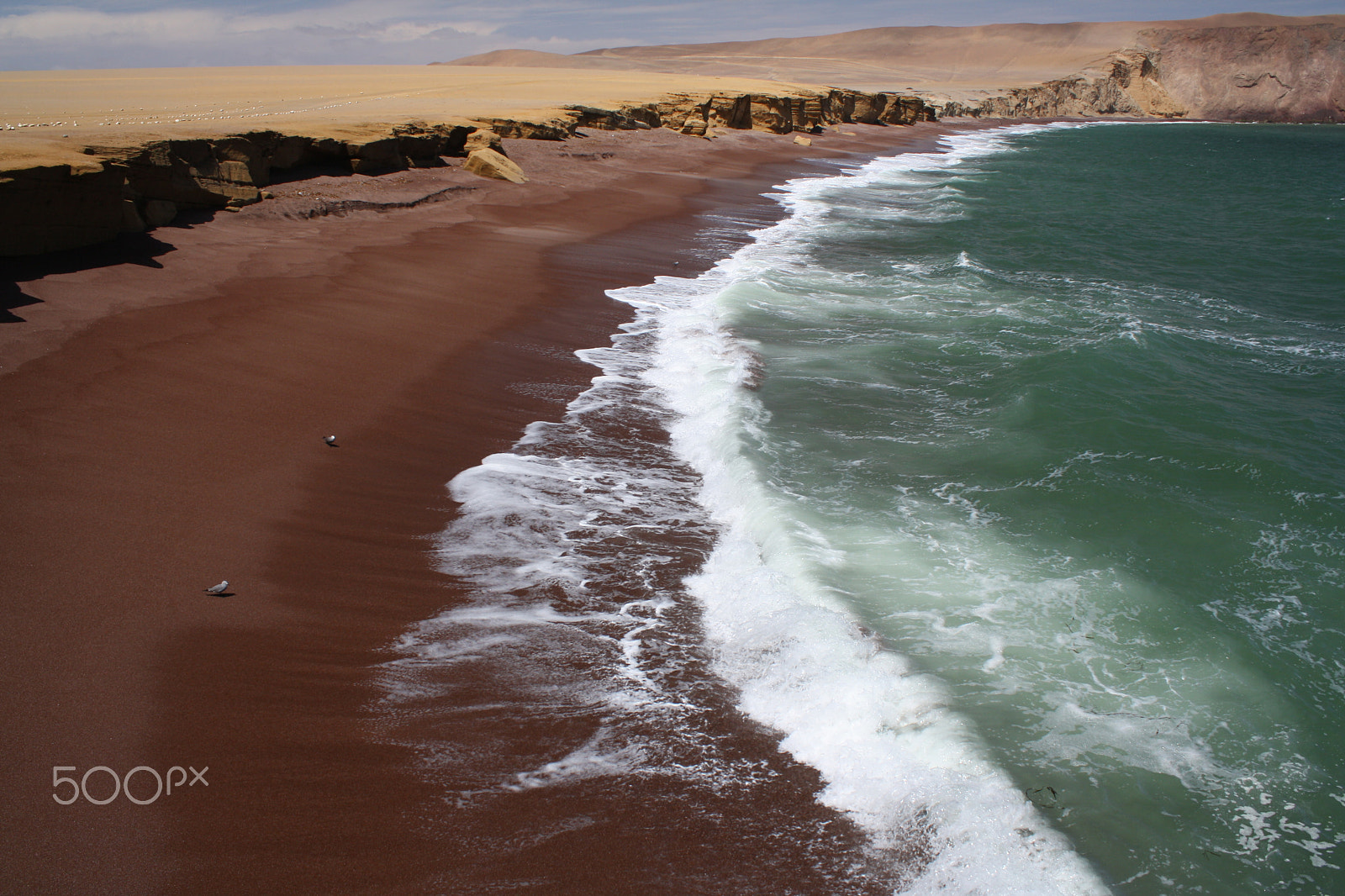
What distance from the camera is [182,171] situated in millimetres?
12453

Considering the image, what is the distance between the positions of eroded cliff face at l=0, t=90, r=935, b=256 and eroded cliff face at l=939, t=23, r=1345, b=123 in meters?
95.5

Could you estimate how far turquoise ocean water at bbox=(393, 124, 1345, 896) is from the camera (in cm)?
435

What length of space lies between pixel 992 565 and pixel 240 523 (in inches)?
236

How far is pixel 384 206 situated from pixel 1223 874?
16074 mm

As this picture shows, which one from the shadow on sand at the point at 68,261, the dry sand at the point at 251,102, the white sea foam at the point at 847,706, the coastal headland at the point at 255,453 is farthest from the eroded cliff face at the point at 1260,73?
the shadow on sand at the point at 68,261

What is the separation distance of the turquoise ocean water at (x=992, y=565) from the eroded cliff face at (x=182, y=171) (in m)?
6.71

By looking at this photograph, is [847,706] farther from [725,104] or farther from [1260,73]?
[1260,73]

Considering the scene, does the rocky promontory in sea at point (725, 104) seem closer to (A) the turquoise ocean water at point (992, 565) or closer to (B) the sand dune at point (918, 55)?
(B) the sand dune at point (918, 55)

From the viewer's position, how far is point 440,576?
5.76 m

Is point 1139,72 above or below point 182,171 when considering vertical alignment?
above

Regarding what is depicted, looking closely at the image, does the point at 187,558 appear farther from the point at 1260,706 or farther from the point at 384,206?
the point at 384,206

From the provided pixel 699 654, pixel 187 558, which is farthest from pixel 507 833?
pixel 187 558

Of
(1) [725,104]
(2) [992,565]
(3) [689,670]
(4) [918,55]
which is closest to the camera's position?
(3) [689,670]

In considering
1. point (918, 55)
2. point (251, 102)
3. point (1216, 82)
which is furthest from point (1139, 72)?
point (251, 102)
